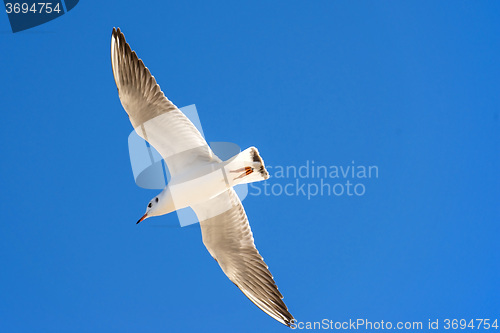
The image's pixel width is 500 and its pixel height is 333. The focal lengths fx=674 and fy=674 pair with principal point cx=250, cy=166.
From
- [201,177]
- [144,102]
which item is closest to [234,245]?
[201,177]

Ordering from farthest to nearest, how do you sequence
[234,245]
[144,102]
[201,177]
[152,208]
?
[234,245] < [152,208] < [201,177] < [144,102]

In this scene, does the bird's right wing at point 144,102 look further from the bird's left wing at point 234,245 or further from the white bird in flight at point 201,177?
the bird's left wing at point 234,245

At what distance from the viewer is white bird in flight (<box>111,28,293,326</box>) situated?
7500 mm

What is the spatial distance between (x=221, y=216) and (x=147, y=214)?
916mm

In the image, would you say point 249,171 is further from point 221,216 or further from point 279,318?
point 279,318

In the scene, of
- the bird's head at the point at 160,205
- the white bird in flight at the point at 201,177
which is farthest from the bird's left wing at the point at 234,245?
→ the bird's head at the point at 160,205

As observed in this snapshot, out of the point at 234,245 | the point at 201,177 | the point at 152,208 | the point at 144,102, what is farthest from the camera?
the point at 234,245

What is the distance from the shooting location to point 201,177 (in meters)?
7.85

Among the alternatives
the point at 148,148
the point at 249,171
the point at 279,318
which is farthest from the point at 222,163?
the point at 279,318

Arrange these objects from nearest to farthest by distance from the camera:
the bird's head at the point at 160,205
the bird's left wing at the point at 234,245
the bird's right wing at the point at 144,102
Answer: the bird's right wing at the point at 144,102, the bird's head at the point at 160,205, the bird's left wing at the point at 234,245

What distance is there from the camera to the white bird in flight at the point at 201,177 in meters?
7.50

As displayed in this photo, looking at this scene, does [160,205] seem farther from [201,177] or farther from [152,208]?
[201,177]

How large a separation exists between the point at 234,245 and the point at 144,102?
2.13 metres

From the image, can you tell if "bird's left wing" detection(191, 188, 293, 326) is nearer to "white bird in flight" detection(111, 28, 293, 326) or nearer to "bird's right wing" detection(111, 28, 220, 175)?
"white bird in flight" detection(111, 28, 293, 326)
